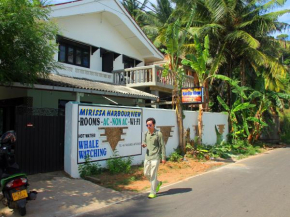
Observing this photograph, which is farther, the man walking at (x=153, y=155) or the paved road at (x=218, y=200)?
the man walking at (x=153, y=155)

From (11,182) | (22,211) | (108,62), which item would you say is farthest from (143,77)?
(22,211)

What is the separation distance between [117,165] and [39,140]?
2.47 m

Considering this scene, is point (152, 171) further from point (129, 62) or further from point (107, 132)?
point (129, 62)

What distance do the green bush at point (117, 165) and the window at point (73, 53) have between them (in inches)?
270

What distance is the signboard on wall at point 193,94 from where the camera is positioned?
39.7 feet

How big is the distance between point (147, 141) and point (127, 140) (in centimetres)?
300

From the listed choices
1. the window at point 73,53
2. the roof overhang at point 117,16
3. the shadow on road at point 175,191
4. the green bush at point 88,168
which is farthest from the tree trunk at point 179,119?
the roof overhang at point 117,16

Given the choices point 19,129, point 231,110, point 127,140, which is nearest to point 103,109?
point 127,140

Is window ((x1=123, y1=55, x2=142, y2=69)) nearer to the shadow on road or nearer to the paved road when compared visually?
the paved road

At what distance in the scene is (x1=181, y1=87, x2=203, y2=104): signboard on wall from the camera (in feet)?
39.7

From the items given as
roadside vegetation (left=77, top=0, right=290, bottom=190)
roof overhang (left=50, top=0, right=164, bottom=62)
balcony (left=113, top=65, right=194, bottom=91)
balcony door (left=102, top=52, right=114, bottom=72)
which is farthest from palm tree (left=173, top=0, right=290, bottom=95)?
balcony door (left=102, top=52, right=114, bottom=72)

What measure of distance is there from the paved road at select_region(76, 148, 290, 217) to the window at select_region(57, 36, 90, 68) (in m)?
9.13

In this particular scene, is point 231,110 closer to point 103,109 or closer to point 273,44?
point 273,44

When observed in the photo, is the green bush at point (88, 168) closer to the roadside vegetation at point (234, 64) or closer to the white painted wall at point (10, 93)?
the roadside vegetation at point (234, 64)
